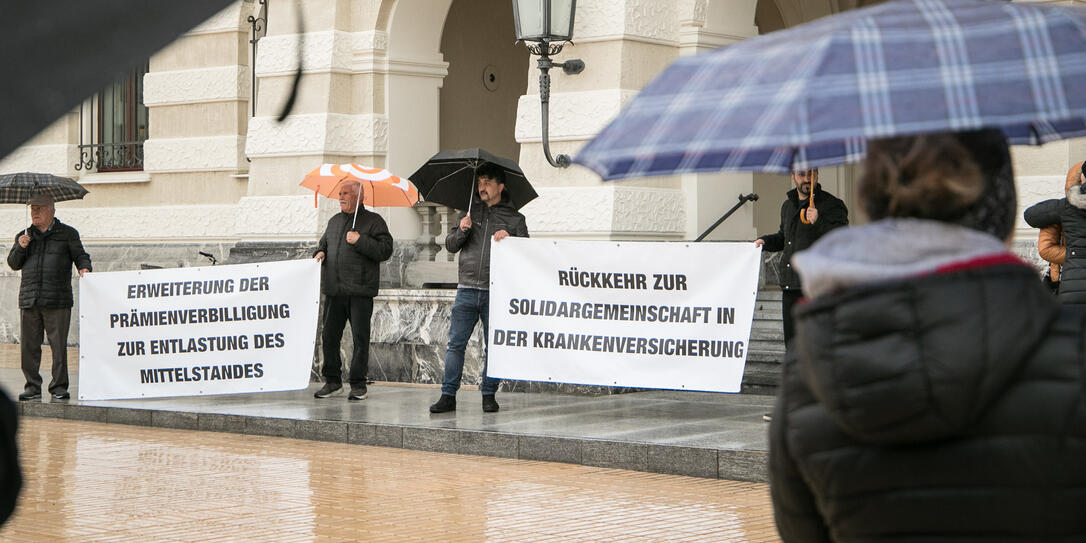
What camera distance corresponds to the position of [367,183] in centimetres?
1282

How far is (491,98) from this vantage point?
63.5ft

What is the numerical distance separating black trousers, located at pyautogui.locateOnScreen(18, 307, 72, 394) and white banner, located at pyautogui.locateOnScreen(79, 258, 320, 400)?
0.66ft

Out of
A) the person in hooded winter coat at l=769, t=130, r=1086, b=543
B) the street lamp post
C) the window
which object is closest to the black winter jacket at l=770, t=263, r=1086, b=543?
the person in hooded winter coat at l=769, t=130, r=1086, b=543

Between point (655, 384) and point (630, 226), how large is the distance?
2687mm

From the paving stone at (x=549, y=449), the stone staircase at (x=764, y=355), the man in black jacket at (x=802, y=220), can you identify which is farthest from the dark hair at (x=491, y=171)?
the stone staircase at (x=764, y=355)

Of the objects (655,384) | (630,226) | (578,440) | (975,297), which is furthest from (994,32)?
(630,226)

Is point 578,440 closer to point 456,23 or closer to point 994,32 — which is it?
point 994,32

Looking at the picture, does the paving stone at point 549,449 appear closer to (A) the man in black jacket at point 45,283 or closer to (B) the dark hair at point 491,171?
(B) the dark hair at point 491,171

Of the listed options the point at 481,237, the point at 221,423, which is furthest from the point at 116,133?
the point at 481,237

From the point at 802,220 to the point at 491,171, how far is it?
2.50m

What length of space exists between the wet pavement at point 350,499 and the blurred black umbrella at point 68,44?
572cm

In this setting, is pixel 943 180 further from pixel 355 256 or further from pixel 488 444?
pixel 355 256

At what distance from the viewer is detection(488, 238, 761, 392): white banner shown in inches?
417

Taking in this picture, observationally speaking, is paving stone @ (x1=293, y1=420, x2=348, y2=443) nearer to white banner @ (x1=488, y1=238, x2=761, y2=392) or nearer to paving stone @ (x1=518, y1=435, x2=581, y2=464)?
white banner @ (x1=488, y1=238, x2=761, y2=392)
